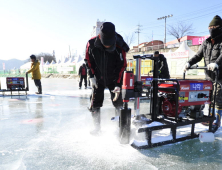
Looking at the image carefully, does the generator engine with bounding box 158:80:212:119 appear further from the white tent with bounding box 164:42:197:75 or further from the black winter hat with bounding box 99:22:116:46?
the white tent with bounding box 164:42:197:75

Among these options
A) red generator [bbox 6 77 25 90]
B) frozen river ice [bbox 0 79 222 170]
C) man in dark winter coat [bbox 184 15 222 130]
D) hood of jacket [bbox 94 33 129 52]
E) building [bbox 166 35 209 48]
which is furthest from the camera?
building [bbox 166 35 209 48]

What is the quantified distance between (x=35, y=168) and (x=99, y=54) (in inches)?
56.8

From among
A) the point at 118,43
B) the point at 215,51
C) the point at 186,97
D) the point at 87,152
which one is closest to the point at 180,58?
the point at 215,51

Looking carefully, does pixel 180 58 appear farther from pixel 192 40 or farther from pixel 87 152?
pixel 87 152

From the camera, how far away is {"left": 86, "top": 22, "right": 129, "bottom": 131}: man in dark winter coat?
2062mm

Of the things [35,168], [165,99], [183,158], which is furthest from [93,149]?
[165,99]

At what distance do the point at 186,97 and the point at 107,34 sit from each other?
125 cm

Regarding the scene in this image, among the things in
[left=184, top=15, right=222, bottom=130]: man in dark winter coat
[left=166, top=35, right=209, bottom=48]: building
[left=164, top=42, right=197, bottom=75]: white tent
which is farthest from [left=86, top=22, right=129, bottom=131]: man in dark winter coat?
[left=166, top=35, right=209, bottom=48]: building

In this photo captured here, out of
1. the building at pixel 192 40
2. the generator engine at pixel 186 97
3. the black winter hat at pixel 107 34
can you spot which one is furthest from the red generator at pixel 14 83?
the building at pixel 192 40

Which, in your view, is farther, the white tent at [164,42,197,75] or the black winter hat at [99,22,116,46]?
the white tent at [164,42,197,75]

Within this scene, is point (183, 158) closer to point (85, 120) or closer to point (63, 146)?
point (63, 146)

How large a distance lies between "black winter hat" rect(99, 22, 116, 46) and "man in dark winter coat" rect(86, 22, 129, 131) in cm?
7

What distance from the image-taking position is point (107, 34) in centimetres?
177

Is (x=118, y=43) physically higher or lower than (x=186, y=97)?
higher
